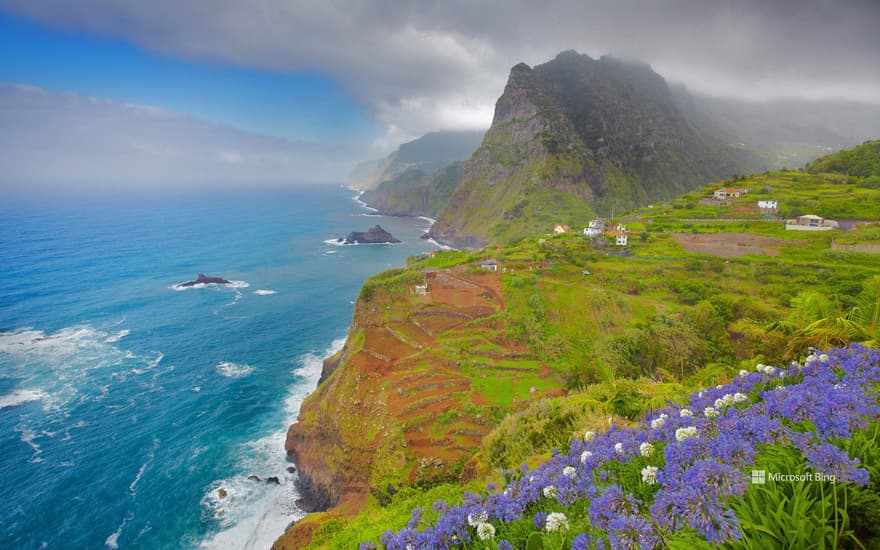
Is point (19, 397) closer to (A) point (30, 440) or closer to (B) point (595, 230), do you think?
(A) point (30, 440)

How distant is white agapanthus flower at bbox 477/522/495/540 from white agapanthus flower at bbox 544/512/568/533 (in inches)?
24.9

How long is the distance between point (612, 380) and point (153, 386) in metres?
45.2

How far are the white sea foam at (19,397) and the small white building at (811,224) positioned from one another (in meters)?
84.7

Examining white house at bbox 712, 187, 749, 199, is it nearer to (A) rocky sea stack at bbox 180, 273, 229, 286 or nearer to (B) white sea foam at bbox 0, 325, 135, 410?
(A) rocky sea stack at bbox 180, 273, 229, 286

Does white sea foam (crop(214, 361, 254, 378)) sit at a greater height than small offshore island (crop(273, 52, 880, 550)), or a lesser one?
lesser

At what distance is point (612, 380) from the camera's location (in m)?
9.20

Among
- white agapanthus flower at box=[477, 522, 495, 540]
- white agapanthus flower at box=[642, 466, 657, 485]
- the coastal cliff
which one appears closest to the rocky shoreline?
the coastal cliff

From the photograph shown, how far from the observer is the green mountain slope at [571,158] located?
121 m

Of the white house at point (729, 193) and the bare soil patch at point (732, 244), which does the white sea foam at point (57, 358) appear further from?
the white house at point (729, 193)

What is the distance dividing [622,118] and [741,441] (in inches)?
7314

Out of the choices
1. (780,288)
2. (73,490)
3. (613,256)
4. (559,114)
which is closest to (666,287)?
(780,288)

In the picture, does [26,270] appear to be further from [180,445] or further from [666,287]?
[666,287]

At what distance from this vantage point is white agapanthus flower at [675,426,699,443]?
13.3ft

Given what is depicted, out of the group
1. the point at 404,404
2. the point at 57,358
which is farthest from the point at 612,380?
the point at 57,358
